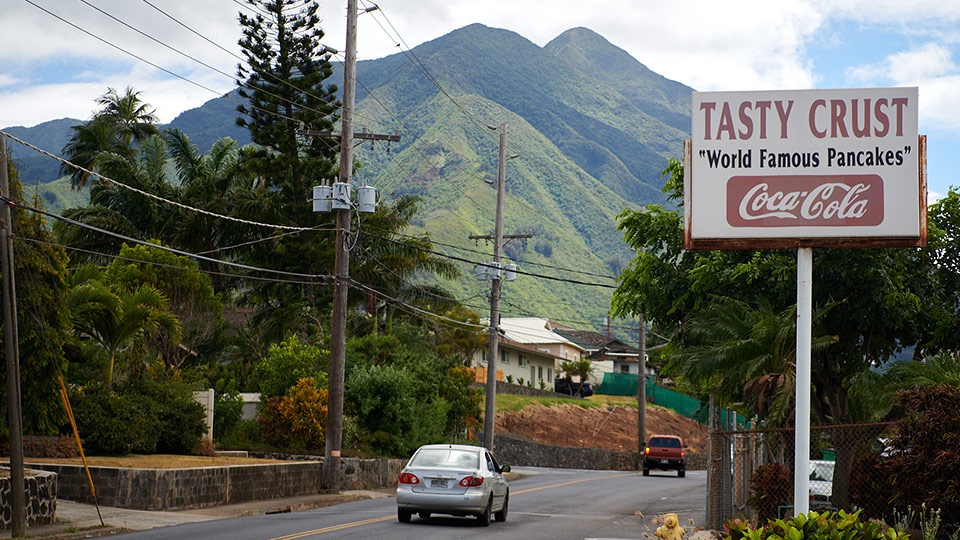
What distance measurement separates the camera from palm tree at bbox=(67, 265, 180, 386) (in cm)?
2653

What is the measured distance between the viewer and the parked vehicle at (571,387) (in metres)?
80.3

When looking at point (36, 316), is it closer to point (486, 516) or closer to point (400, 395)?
point (486, 516)

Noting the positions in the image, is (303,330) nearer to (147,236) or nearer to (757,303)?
(147,236)

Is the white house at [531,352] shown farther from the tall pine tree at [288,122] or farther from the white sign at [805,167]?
the white sign at [805,167]

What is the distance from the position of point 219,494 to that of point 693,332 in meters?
11.0

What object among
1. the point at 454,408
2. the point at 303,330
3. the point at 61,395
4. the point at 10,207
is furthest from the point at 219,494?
the point at 303,330

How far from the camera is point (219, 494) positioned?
2459cm

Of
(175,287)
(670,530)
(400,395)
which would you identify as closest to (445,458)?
(670,530)

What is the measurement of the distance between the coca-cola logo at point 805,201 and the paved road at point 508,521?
12.7 ft

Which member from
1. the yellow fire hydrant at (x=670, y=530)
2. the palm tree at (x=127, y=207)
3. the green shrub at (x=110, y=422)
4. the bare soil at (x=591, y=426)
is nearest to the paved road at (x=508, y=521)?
the yellow fire hydrant at (x=670, y=530)

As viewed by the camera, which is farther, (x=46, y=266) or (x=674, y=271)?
(x=674, y=271)

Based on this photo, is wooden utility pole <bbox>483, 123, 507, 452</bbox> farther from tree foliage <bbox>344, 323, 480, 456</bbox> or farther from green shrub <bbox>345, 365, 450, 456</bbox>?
green shrub <bbox>345, 365, 450, 456</bbox>

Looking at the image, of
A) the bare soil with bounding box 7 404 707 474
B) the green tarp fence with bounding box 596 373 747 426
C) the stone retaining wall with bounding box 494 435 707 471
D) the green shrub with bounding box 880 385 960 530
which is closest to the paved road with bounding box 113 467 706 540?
the green shrub with bounding box 880 385 960 530

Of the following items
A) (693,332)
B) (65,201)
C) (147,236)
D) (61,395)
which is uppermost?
(65,201)
